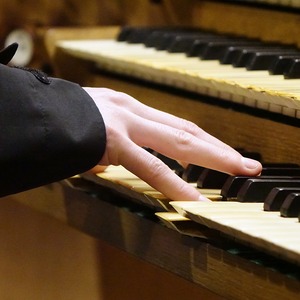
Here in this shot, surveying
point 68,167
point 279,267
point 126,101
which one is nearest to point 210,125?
point 126,101

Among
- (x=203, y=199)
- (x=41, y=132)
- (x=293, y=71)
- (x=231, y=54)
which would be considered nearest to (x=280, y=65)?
(x=293, y=71)

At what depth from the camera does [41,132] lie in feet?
4.34

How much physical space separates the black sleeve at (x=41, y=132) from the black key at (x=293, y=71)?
1.15 feet

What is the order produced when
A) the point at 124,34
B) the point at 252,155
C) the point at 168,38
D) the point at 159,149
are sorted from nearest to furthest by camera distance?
the point at 159,149, the point at 252,155, the point at 168,38, the point at 124,34

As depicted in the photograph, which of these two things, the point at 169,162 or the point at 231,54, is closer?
the point at 169,162

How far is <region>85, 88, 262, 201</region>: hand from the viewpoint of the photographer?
1358mm

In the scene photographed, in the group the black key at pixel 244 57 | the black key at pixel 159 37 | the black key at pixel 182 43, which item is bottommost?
the black key at pixel 159 37

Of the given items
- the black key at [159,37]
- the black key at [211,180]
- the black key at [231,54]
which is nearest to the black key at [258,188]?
the black key at [211,180]

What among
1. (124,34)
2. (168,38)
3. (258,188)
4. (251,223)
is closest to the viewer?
(251,223)

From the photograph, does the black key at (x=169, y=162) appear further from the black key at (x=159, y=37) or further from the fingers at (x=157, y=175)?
the black key at (x=159, y=37)

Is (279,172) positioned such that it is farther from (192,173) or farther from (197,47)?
(197,47)

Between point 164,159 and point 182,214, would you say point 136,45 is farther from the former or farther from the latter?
point 182,214

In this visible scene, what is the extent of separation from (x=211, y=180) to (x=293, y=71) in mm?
253

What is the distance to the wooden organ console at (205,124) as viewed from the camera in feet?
4.01
